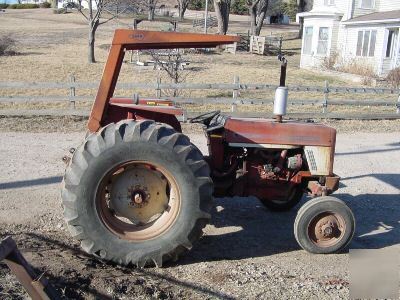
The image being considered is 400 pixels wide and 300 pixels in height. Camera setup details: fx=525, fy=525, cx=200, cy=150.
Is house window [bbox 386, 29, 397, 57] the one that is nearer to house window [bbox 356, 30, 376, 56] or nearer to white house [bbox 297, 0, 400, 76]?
white house [bbox 297, 0, 400, 76]

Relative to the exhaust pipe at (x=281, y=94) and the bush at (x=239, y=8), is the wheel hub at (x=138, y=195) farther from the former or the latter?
the bush at (x=239, y=8)

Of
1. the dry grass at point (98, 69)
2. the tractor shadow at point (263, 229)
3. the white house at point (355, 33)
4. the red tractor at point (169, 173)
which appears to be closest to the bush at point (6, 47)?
the dry grass at point (98, 69)

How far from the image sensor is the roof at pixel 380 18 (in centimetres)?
2588

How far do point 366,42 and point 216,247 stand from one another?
84.0 feet

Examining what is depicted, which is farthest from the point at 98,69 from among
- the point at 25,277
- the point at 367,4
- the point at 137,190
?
the point at 25,277

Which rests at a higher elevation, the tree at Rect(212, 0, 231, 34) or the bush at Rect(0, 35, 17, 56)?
the tree at Rect(212, 0, 231, 34)

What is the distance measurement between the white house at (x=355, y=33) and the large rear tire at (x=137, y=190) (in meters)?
23.5

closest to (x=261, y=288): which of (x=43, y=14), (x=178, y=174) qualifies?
(x=178, y=174)

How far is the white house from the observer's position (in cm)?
2658

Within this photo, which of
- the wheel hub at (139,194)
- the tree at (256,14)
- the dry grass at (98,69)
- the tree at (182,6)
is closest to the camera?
the wheel hub at (139,194)

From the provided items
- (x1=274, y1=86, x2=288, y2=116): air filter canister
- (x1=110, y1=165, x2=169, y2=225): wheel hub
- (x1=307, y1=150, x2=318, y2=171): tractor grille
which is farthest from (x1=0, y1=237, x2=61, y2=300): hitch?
(x1=307, y1=150, x2=318, y2=171): tractor grille

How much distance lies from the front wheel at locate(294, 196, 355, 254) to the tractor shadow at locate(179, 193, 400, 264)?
1.04ft

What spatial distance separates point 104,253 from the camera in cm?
450

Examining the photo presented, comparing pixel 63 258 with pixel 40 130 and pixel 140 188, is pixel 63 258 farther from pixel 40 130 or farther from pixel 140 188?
pixel 40 130
